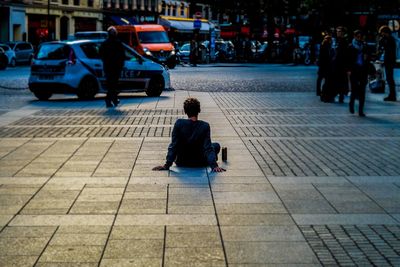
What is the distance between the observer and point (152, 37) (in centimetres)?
4300

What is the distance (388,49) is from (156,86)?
254 inches

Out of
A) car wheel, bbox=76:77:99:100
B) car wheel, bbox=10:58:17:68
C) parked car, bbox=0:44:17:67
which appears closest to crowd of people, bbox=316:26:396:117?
car wheel, bbox=76:77:99:100

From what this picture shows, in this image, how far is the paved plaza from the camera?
5.59 m

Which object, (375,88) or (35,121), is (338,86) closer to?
(375,88)

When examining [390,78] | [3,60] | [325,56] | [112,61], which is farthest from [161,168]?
[3,60]

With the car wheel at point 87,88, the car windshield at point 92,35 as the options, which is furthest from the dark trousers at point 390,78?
the car windshield at point 92,35

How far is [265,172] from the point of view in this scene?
902 centimetres

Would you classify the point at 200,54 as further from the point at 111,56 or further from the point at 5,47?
the point at 111,56

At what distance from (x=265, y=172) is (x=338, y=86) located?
11375 mm

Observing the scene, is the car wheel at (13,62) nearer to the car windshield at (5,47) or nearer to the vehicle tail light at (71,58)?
the car windshield at (5,47)

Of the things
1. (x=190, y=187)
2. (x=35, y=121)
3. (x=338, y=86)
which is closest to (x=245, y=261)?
(x=190, y=187)

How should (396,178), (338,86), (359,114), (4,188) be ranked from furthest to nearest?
(338,86) → (359,114) → (396,178) → (4,188)

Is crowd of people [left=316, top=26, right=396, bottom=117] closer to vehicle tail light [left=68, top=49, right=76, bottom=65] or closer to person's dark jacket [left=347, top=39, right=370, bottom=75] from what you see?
person's dark jacket [left=347, top=39, right=370, bottom=75]

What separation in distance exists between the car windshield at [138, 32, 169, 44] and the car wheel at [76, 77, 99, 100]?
71.7 ft
